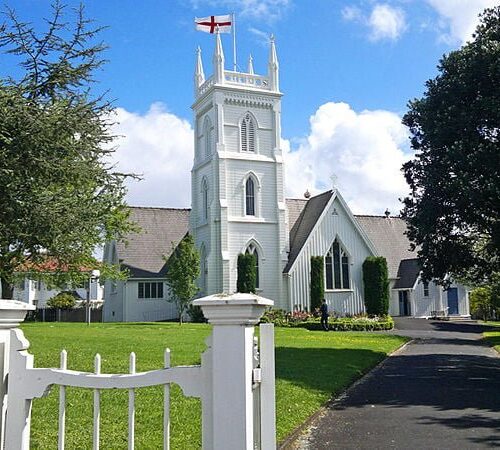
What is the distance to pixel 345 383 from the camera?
13.6 m

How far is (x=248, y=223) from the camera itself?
4256 centimetres

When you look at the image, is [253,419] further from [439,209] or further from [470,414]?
[439,209]

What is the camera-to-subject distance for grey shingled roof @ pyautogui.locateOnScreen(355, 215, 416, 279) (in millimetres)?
50344

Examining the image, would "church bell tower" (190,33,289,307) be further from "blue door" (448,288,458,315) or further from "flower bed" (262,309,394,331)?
"blue door" (448,288,458,315)

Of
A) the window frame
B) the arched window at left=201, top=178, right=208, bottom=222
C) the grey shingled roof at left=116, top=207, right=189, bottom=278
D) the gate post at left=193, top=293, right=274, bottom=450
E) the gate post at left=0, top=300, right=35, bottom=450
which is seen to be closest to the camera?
the gate post at left=193, top=293, right=274, bottom=450

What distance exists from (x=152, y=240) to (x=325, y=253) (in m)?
13.7

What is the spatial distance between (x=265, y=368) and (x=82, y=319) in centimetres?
4992

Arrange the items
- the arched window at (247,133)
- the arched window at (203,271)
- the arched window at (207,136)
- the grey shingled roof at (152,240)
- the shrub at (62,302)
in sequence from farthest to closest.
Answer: the shrub at (62,302) < the grey shingled roof at (152,240) < the arched window at (207,136) < the arched window at (247,133) < the arched window at (203,271)

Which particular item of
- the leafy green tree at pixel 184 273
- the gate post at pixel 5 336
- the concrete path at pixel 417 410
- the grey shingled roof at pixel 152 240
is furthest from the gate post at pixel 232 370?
the grey shingled roof at pixel 152 240

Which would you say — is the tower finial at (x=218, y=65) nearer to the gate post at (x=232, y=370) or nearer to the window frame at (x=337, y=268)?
the window frame at (x=337, y=268)

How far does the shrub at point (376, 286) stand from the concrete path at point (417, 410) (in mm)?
23956

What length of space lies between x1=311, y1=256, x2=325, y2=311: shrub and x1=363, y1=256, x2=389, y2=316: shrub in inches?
143

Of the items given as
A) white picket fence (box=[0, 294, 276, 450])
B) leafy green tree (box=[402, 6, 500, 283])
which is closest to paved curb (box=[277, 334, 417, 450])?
white picket fence (box=[0, 294, 276, 450])

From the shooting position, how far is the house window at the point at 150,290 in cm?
4553
